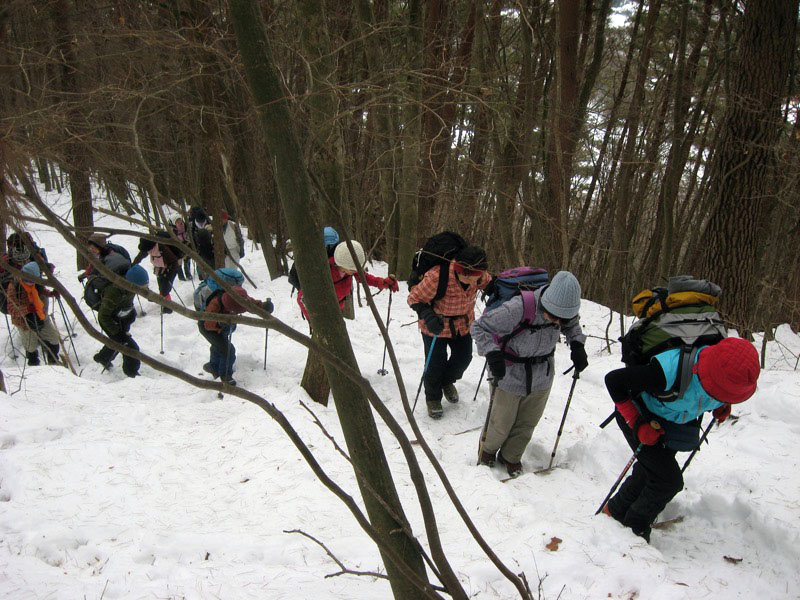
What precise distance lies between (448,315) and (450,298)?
0.18 meters

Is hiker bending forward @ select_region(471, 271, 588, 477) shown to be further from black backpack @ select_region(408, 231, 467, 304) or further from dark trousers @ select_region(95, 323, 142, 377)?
dark trousers @ select_region(95, 323, 142, 377)

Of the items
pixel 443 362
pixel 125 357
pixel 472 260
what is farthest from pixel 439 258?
pixel 125 357

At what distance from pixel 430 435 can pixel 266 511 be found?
1955mm

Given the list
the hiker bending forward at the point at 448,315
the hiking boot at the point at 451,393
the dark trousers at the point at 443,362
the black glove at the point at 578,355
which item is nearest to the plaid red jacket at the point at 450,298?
the hiker bending forward at the point at 448,315

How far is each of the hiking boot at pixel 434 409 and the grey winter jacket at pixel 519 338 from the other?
4.36 ft

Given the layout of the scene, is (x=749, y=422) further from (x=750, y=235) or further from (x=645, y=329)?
(x=750, y=235)

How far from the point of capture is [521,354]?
4.01m

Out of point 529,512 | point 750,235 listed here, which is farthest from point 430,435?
point 750,235

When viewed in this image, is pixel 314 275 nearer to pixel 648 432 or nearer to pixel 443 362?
pixel 648 432

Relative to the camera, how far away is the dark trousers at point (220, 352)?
5.83 metres

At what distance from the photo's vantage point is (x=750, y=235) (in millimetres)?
7312

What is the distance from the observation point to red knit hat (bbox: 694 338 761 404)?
105 inches

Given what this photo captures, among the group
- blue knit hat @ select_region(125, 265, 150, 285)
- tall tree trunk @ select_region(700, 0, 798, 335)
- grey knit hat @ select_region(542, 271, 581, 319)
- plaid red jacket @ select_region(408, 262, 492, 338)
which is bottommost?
blue knit hat @ select_region(125, 265, 150, 285)

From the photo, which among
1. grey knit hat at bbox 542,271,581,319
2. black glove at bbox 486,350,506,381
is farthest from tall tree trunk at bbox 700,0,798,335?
black glove at bbox 486,350,506,381
